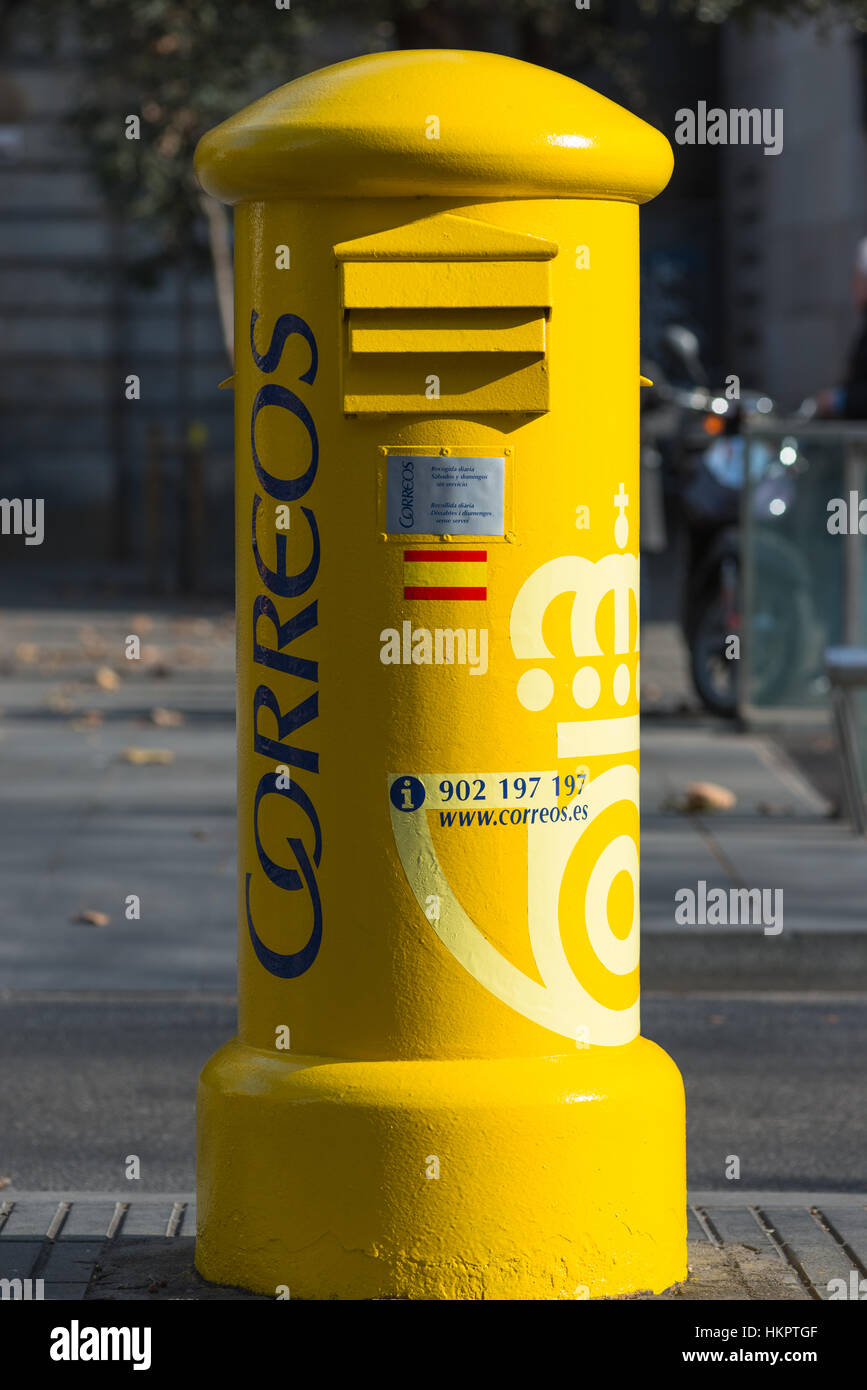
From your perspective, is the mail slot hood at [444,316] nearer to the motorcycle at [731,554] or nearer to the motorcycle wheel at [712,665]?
the motorcycle at [731,554]

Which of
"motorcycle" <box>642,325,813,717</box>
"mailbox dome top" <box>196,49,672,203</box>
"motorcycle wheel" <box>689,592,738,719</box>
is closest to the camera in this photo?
"mailbox dome top" <box>196,49,672,203</box>

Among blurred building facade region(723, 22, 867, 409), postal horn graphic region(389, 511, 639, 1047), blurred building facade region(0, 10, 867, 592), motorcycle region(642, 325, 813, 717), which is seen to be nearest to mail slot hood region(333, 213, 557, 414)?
postal horn graphic region(389, 511, 639, 1047)

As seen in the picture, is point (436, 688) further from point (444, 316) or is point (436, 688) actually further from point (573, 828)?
point (444, 316)

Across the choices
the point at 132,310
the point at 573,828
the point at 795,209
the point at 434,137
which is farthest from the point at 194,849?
the point at 132,310

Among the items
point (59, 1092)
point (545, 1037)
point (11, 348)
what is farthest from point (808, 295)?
point (545, 1037)

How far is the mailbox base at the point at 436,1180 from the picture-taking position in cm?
360

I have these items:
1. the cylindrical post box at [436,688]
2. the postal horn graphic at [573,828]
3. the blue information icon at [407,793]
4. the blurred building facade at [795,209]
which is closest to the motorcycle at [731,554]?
the postal horn graphic at [573,828]

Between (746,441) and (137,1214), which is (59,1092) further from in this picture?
(746,441)

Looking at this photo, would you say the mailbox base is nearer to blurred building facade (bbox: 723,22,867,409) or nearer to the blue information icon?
the blue information icon

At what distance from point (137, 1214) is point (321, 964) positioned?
0.92m

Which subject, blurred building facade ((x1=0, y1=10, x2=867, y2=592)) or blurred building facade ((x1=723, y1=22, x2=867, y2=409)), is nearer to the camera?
blurred building facade ((x1=723, y1=22, x2=867, y2=409))

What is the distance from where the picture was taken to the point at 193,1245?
4043mm

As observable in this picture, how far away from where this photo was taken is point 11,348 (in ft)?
89.4

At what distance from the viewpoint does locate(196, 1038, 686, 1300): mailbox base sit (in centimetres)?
360
